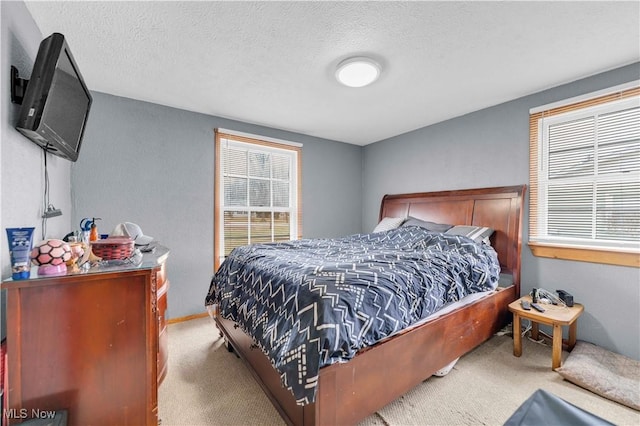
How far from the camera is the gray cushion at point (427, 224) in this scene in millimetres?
3053

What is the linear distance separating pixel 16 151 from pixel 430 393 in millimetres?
2825

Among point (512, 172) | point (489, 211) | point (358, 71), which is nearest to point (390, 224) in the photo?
point (489, 211)

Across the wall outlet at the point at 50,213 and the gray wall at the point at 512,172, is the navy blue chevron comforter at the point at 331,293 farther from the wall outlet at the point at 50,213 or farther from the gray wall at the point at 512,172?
the wall outlet at the point at 50,213

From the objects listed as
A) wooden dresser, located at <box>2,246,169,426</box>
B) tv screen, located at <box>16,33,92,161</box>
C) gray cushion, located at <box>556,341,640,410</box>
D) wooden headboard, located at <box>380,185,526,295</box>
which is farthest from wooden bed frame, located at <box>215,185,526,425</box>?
tv screen, located at <box>16,33,92,161</box>

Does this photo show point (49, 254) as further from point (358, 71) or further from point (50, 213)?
point (358, 71)

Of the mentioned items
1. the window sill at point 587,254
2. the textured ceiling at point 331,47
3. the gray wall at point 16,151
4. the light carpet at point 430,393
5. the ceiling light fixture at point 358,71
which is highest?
the textured ceiling at point 331,47

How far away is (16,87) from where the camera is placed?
1.37 meters

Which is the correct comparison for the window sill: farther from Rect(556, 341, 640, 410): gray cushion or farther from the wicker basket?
the wicker basket

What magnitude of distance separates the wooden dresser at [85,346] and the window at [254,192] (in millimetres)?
2003

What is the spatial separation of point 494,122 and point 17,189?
3.98 meters

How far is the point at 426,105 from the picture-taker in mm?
2973

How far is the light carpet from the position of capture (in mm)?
1577

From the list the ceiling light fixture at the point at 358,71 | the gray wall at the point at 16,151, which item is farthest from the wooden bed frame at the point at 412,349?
the ceiling light fixture at the point at 358,71

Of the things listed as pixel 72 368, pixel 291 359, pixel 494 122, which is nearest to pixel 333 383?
pixel 291 359
